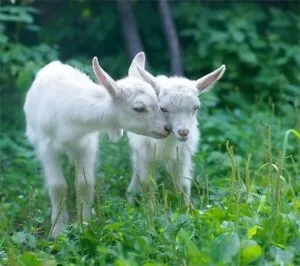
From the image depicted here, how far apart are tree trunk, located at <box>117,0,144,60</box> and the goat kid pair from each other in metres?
3.67

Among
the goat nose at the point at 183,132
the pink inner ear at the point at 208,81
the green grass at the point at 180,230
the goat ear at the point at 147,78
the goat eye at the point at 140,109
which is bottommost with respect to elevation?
the green grass at the point at 180,230

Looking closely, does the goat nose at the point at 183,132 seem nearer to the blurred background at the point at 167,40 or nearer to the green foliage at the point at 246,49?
the blurred background at the point at 167,40

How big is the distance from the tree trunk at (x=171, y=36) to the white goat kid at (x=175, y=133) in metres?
3.57

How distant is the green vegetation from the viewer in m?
5.26

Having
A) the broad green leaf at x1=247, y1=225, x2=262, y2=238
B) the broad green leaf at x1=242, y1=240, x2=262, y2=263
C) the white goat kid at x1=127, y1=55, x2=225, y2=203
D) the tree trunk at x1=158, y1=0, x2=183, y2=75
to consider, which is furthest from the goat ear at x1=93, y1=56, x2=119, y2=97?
the tree trunk at x1=158, y1=0, x2=183, y2=75

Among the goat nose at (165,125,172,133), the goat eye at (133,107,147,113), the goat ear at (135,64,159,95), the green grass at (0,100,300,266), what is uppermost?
the goat ear at (135,64,159,95)

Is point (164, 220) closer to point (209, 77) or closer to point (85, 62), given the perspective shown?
point (209, 77)

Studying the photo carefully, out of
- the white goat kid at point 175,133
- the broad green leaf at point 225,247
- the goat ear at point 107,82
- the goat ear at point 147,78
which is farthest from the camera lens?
the goat ear at point 147,78

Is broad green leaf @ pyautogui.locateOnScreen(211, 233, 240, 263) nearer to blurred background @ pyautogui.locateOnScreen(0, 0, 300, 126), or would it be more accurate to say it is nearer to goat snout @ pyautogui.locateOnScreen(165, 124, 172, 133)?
goat snout @ pyautogui.locateOnScreen(165, 124, 172, 133)

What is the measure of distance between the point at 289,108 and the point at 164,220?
14.8ft

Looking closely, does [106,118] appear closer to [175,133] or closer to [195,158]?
[175,133]

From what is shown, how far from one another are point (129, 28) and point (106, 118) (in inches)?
194

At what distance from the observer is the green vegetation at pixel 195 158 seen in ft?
17.3

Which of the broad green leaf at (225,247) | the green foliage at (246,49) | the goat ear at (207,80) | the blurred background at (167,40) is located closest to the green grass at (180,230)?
the broad green leaf at (225,247)
